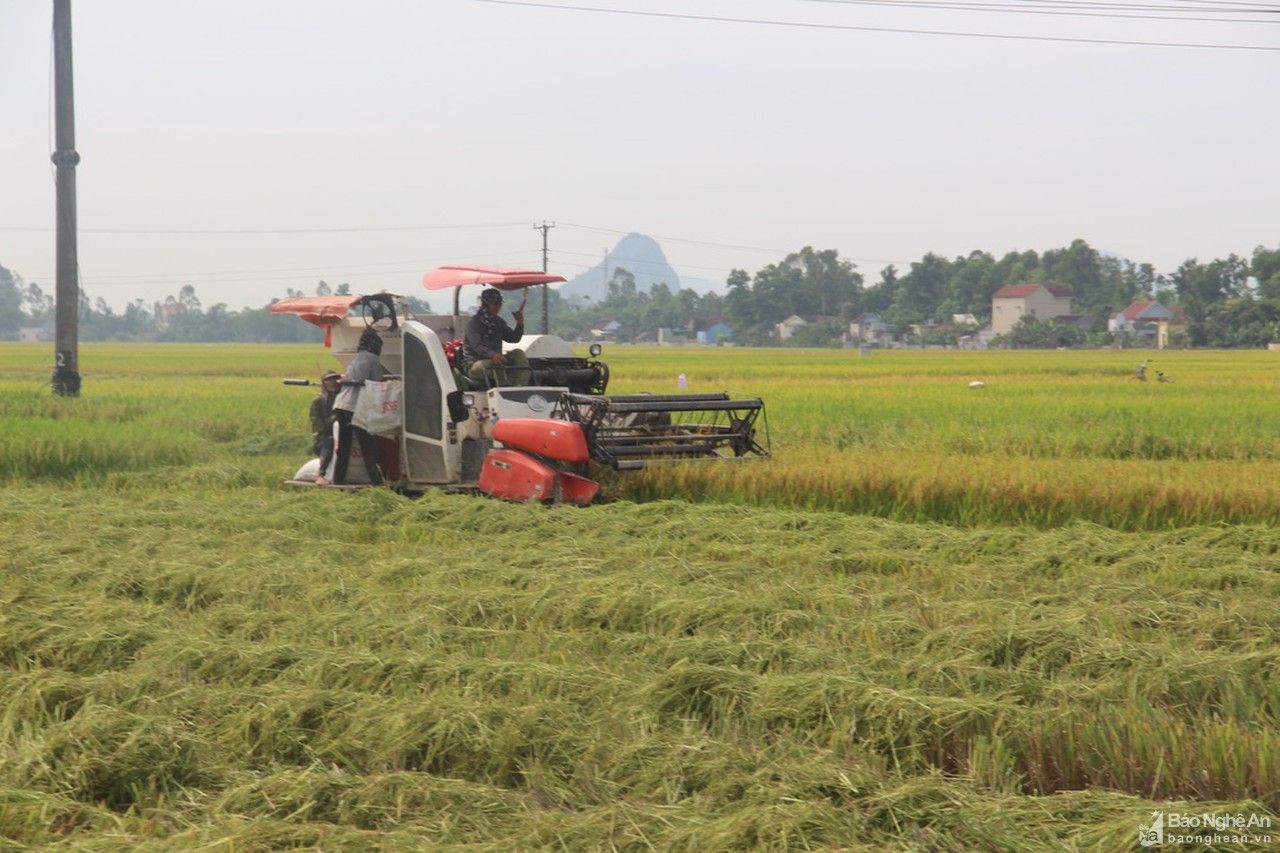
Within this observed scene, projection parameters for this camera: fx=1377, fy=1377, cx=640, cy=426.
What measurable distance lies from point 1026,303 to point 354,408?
111m

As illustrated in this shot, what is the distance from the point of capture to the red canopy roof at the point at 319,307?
12047 mm

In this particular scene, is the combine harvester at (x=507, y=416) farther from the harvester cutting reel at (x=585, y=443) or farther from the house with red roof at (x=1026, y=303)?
the house with red roof at (x=1026, y=303)

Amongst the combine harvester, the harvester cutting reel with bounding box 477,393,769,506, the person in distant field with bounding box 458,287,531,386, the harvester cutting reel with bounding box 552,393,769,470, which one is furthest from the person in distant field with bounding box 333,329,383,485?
the harvester cutting reel with bounding box 552,393,769,470

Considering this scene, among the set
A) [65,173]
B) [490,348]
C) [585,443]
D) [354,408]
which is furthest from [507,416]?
[65,173]

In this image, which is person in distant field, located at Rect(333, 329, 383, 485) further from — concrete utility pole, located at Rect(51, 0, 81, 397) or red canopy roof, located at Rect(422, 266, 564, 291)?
concrete utility pole, located at Rect(51, 0, 81, 397)

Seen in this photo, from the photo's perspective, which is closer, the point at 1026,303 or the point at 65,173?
the point at 65,173

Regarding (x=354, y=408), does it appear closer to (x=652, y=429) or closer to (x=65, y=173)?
(x=652, y=429)

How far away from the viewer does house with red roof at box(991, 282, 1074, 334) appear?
382ft

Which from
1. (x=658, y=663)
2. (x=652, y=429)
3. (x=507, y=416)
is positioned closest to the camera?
(x=658, y=663)

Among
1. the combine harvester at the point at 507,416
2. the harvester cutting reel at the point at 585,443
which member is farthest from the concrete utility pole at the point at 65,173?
the harvester cutting reel at the point at 585,443

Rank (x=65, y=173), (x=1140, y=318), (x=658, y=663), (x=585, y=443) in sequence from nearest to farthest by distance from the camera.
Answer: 1. (x=658, y=663)
2. (x=585, y=443)
3. (x=65, y=173)
4. (x=1140, y=318)

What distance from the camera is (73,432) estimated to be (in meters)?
15.8

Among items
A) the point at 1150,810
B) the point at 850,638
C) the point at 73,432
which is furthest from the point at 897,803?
the point at 73,432

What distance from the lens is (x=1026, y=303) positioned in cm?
11631
